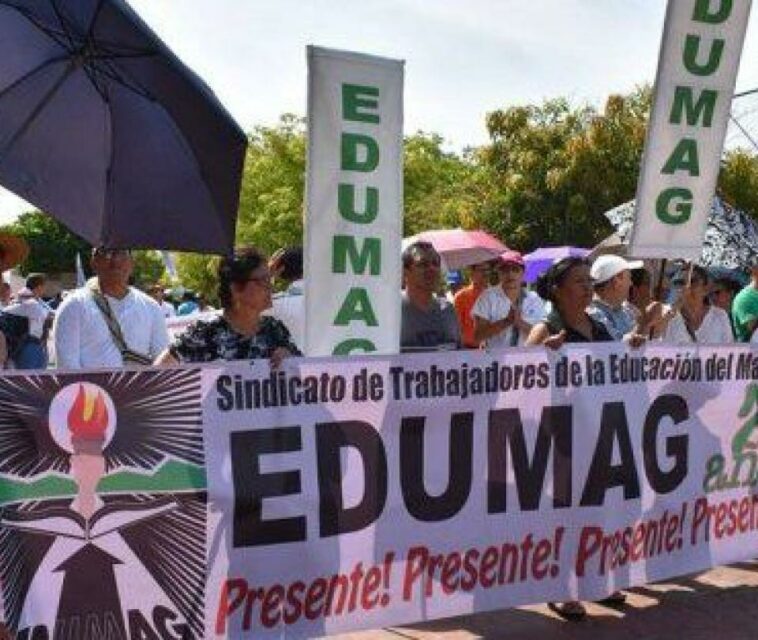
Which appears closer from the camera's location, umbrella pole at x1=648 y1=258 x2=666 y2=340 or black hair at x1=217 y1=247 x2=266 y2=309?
black hair at x1=217 y1=247 x2=266 y2=309

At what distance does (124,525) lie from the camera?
380cm

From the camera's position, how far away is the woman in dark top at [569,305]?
17.2 ft

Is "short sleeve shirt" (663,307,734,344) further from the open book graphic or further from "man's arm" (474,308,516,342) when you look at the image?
the open book graphic

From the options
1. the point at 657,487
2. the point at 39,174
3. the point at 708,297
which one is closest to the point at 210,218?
the point at 39,174

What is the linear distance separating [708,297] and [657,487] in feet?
9.27

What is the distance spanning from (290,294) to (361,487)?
1965 mm

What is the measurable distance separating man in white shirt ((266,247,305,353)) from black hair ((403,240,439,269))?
70 centimetres

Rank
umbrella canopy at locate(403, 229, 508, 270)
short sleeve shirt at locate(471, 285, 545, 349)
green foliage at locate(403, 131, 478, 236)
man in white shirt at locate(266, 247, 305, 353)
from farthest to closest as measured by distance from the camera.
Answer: green foliage at locate(403, 131, 478, 236), umbrella canopy at locate(403, 229, 508, 270), short sleeve shirt at locate(471, 285, 545, 349), man in white shirt at locate(266, 247, 305, 353)

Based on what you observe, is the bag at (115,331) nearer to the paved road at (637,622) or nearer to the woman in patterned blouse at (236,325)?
the woman in patterned blouse at (236,325)

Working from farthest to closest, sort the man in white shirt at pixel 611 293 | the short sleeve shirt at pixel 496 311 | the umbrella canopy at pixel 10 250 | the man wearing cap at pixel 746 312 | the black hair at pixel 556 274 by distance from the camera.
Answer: the man wearing cap at pixel 746 312 → the short sleeve shirt at pixel 496 311 → the man in white shirt at pixel 611 293 → the black hair at pixel 556 274 → the umbrella canopy at pixel 10 250

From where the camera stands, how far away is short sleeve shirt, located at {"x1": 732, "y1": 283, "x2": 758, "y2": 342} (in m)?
8.45

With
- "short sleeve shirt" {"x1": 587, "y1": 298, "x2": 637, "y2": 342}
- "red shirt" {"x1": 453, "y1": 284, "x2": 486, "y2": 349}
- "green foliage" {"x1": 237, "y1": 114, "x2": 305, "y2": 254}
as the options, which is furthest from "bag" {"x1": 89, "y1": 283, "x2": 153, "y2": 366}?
"green foliage" {"x1": 237, "y1": 114, "x2": 305, "y2": 254}

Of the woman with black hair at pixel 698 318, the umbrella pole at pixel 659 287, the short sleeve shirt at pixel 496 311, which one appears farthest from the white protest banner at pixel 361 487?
the short sleeve shirt at pixel 496 311

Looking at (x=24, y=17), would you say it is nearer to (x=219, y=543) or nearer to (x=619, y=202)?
(x=219, y=543)
